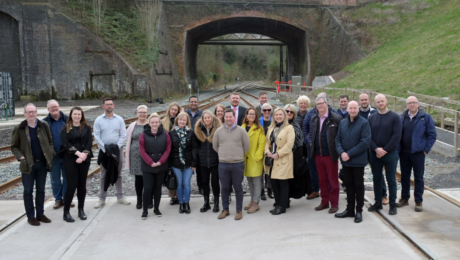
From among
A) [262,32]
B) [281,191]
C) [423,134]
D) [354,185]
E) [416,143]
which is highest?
[262,32]

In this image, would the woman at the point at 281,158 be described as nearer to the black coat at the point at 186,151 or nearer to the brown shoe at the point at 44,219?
the black coat at the point at 186,151

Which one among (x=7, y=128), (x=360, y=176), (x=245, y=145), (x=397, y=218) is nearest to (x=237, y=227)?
(x=245, y=145)

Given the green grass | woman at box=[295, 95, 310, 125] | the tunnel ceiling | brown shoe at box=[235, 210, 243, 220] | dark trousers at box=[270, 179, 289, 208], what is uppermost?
the tunnel ceiling

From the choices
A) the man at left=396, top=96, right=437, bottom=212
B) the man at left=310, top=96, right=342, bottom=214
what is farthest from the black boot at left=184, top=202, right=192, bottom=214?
the man at left=396, top=96, right=437, bottom=212

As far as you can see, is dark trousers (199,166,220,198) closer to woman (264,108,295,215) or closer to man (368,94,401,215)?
woman (264,108,295,215)

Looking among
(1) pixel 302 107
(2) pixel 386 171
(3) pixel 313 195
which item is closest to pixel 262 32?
(1) pixel 302 107

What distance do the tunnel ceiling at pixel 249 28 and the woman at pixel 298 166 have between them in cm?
3030

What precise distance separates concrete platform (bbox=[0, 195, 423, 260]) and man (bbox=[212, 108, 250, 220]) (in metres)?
0.31

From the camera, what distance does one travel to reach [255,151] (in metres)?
6.41

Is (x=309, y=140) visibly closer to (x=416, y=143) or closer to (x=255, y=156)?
(x=255, y=156)

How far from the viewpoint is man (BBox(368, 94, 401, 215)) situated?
19.5ft

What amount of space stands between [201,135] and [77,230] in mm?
2194

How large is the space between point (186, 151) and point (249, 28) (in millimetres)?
35360

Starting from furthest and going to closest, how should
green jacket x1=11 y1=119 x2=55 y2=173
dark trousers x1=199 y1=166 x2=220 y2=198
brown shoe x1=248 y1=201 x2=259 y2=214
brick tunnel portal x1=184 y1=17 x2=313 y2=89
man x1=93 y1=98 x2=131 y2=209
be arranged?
brick tunnel portal x1=184 y1=17 x2=313 y2=89 → man x1=93 y1=98 x2=131 y2=209 → dark trousers x1=199 y1=166 x2=220 y2=198 → brown shoe x1=248 y1=201 x2=259 y2=214 → green jacket x1=11 y1=119 x2=55 y2=173
